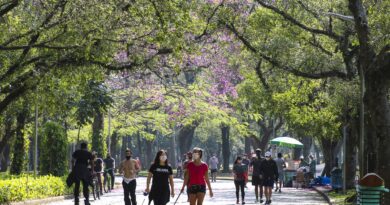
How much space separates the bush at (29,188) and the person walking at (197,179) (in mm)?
8249

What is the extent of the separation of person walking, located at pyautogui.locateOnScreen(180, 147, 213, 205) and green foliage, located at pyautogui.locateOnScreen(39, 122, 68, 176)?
18.4 metres

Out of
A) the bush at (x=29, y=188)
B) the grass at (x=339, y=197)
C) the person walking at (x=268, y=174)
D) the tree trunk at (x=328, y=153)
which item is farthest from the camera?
the tree trunk at (x=328, y=153)

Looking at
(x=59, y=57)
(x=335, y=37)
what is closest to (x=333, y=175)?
(x=335, y=37)

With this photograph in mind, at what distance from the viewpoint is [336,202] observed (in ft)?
88.9

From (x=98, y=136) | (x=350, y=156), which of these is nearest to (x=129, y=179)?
(x=350, y=156)

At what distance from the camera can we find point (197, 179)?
17.3 meters

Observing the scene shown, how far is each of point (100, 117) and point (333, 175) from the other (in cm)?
1359

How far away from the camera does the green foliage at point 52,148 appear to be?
115 feet

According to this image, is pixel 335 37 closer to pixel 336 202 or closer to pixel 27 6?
pixel 336 202

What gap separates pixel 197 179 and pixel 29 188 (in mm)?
11270

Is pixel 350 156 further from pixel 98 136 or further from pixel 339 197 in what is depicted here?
pixel 98 136

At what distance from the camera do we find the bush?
24.4m

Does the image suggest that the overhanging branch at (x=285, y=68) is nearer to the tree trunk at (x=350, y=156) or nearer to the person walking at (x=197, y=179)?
the tree trunk at (x=350, y=156)

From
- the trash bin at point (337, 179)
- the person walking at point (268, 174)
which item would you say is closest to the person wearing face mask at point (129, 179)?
the person walking at point (268, 174)
